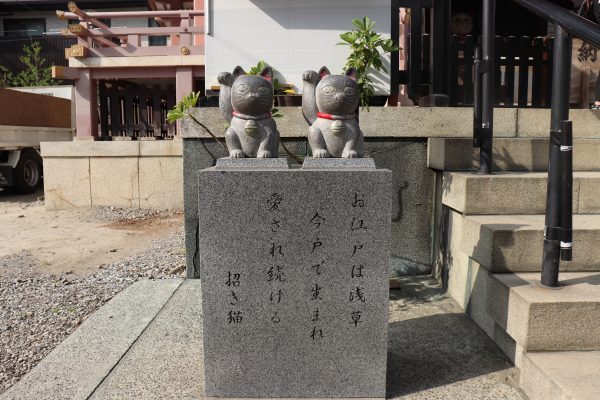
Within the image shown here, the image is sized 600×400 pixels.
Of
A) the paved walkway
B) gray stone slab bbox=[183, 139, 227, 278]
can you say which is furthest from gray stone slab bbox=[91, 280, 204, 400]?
gray stone slab bbox=[183, 139, 227, 278]

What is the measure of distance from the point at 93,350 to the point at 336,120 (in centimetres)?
209

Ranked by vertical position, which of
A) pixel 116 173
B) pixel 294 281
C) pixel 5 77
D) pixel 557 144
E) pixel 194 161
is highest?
pixel 5 77

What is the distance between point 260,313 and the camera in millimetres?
2383

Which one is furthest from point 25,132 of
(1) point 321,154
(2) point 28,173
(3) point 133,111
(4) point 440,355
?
(4) point 440,355

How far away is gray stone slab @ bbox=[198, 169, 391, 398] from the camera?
232 centimetres

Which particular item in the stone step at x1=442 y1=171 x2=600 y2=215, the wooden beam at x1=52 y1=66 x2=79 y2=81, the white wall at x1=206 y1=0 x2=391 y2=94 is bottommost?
the stone step at x1=442 y1=171 x2=600 y2=215

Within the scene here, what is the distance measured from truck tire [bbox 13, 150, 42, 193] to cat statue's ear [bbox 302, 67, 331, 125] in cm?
1157

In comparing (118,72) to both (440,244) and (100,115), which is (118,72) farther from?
(440,244)

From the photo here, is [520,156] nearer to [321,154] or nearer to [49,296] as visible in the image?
[321,154]

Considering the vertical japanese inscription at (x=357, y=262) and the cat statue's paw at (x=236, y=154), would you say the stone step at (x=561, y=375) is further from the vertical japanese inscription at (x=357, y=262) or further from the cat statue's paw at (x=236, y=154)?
the cat statue's paw at (x=236, y=154)

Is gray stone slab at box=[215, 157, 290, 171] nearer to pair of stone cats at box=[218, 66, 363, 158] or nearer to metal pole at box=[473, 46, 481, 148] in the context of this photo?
pair of stone cats at box=[218, 66, 363, 158]

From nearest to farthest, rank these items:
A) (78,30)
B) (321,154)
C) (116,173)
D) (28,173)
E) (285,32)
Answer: (321,154)
(285,32)
(116,173)
(78,30)
(28,173)

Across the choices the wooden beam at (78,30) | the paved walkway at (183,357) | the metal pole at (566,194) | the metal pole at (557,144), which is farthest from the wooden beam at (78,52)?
the metal pole at (566,194)

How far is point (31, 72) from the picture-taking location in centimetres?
1939
